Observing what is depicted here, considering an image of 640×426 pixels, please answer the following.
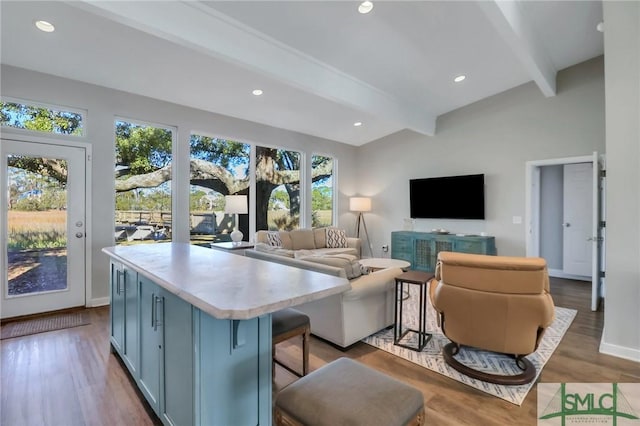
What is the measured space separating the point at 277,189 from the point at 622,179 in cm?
495

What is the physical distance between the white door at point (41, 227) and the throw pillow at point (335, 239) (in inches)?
153

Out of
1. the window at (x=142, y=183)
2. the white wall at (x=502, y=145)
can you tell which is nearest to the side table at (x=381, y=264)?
the white wall at (x=502, y=145)

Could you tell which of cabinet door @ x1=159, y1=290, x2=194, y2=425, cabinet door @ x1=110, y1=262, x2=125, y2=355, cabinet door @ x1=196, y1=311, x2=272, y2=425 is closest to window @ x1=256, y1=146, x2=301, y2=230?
cabinet door @ x1=110, y1=262, x2=125, y2=355

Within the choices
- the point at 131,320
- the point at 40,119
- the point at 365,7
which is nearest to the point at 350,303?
the point at 131,320

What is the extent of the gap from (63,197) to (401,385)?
4.42 meters

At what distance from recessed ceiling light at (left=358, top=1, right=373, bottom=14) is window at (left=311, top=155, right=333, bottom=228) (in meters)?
3.96

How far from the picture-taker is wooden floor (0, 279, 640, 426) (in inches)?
75.4

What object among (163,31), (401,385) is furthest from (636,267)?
(163,31)

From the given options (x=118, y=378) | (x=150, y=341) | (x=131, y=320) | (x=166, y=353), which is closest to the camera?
(x=166, y=353)

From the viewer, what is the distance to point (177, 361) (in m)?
1.51

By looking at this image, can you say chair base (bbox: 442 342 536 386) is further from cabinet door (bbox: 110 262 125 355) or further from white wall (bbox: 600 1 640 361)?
cabinet door (bbox: 110 262 125 355)

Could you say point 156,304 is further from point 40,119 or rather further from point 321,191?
point 321,191

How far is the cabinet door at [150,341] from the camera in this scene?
1.74 m

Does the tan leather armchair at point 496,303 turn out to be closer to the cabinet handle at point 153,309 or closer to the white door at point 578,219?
the cabinet handle at point 153,309
